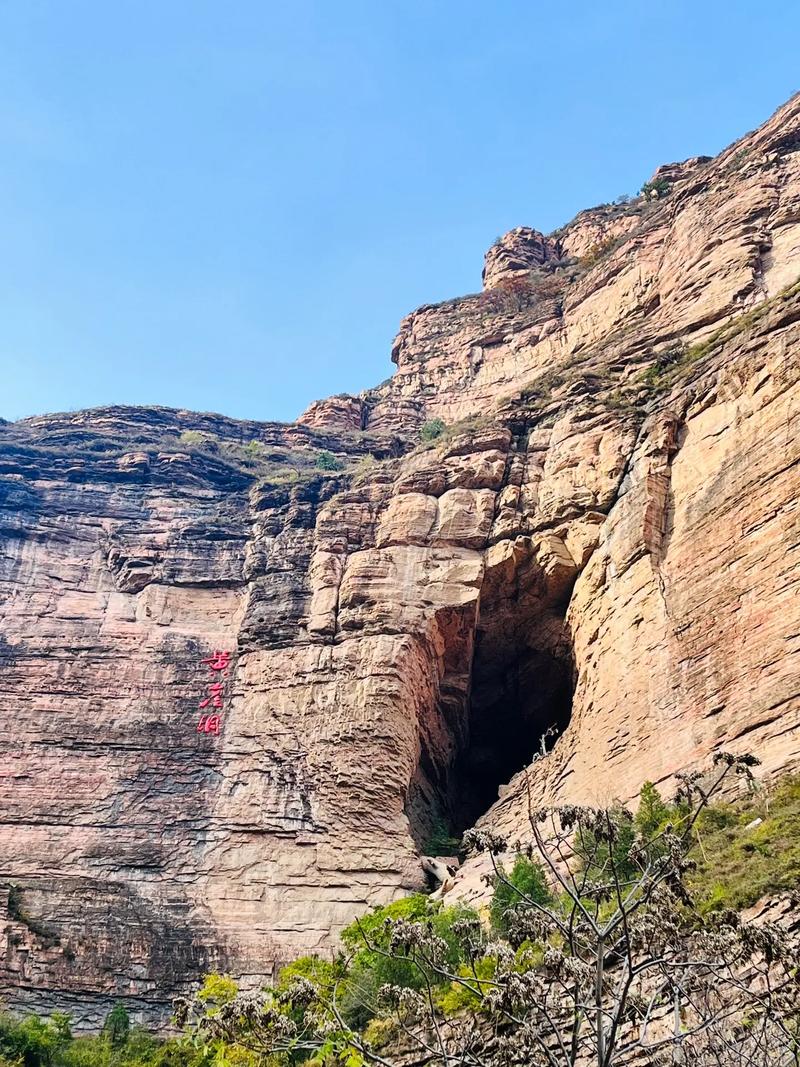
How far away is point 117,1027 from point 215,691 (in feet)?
27.9

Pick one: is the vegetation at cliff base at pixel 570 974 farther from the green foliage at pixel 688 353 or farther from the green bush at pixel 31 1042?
the green foliage at pixel 688 353

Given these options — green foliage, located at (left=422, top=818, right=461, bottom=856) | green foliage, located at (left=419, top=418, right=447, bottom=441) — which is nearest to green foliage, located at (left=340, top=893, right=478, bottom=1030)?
green foliage, located at (left=422, top=818, right=461, bottom=856)

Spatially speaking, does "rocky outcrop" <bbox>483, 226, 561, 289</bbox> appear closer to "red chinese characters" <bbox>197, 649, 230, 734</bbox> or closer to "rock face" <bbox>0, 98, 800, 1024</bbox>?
"rock face" <bbox>0, 98, 800, 1024</bbox>

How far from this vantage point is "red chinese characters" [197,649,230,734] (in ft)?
78.9

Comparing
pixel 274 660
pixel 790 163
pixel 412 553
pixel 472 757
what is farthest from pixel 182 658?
pixel 790 163

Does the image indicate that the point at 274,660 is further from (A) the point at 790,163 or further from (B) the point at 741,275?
(A) the point at 790,163

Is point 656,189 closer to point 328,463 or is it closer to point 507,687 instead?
point 328,463

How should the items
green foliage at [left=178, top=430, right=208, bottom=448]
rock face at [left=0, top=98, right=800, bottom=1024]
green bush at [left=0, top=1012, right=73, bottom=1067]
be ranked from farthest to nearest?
1. green foliage at [left=178, top=430, right=208, bottom=448]
2. rock face at [left=0, top=98, right=800, bottom=1024]
3. green bush at [left=0, top=1012, right=73, bottom=1067]

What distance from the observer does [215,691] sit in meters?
24.8

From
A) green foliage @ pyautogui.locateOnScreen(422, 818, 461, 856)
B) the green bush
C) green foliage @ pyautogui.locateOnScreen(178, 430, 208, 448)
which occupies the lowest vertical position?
the green bush

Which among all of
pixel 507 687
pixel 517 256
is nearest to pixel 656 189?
pixel 517 256

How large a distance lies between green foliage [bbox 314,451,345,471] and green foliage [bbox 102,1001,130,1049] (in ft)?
68.9

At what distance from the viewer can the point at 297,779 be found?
22.6 meters

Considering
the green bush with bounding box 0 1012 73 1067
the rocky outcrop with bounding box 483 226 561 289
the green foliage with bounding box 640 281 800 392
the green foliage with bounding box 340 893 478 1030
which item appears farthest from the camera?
the rocky outcrop with bounding box 483 226 561 289
